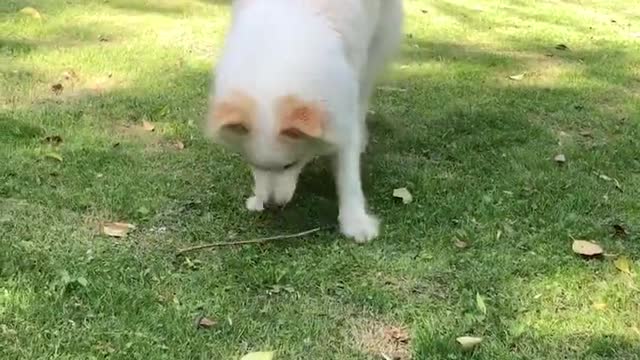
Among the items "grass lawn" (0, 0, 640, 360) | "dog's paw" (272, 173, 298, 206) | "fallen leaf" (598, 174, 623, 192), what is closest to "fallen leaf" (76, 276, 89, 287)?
"grass lawn" (0, 0, 640, 360)

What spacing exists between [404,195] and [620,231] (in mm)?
955

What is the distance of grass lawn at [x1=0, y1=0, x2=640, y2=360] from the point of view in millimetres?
2996

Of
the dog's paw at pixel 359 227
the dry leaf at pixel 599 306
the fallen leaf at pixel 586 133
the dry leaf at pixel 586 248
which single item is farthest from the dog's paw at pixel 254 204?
the fallen leaf at pixel 586 133

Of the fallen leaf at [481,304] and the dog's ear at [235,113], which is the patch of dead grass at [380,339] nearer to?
the fallen leaf at [481,304]

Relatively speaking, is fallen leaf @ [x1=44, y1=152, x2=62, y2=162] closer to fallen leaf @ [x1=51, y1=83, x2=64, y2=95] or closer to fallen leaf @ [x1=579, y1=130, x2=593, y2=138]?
fallen leaf @ [x1=51, y1=83, x2=64, y2=95]

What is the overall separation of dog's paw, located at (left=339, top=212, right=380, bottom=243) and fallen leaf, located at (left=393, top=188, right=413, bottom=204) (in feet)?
1.06

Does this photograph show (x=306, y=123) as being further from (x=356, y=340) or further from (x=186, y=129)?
(x=186, y=129)

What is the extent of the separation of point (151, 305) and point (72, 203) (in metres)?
0.98

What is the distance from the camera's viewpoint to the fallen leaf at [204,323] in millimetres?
2999

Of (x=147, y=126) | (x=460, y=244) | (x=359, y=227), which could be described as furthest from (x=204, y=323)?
(x=147, y=126)

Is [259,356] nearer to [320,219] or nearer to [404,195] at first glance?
[320,219]

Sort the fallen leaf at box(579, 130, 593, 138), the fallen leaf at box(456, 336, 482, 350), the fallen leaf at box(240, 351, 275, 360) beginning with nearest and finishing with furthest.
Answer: the fallen leaf at box(240, 351, 275, 360) → the fallen leaf at box(456, 336, 482, 350) → the fallen leaf at box(579, 130, 593, 138)

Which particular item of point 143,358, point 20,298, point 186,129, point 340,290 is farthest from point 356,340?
point 186,129

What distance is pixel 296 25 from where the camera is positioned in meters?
3.47
